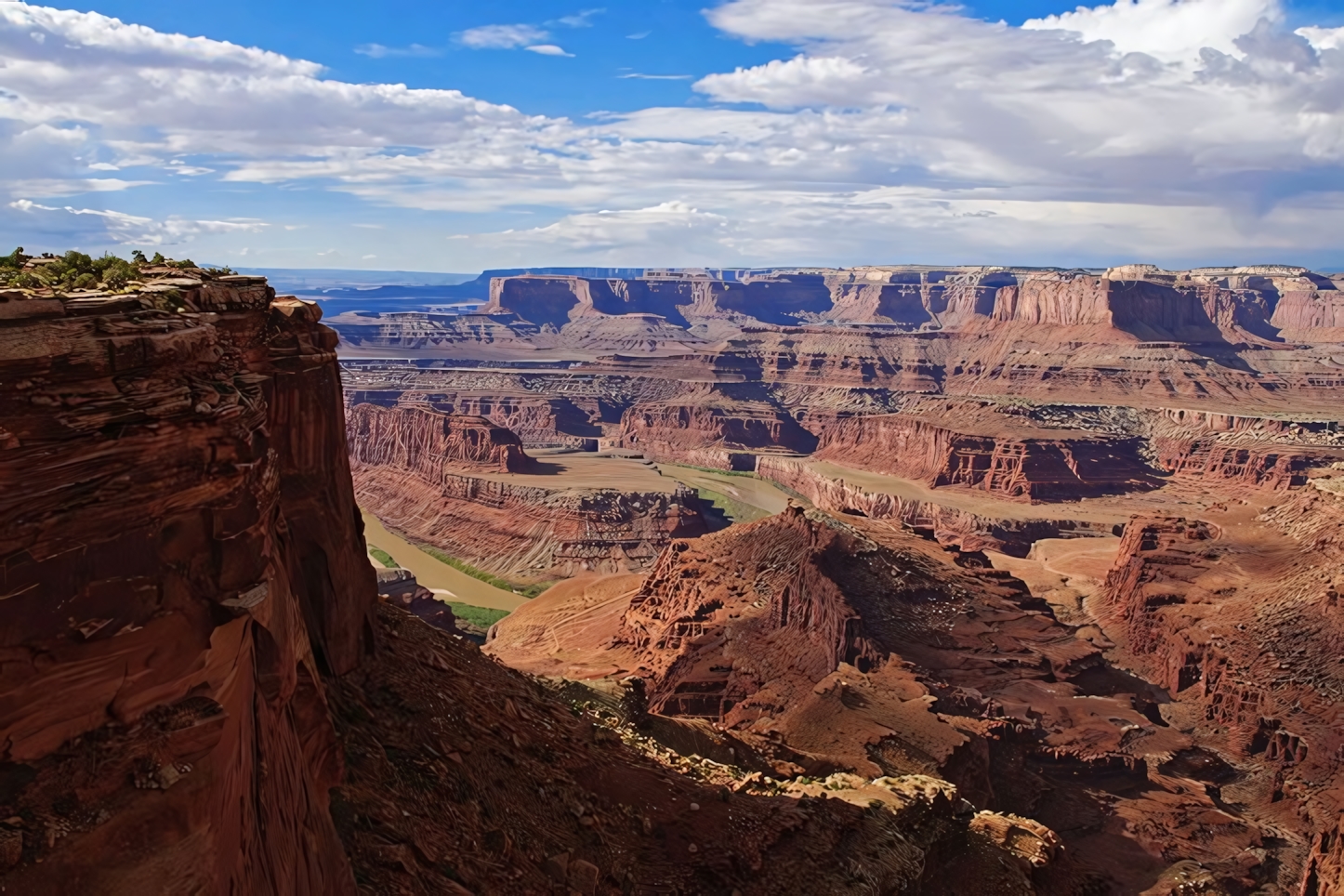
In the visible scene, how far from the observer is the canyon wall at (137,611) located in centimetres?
1036

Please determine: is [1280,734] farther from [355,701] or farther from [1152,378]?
[1152,378]

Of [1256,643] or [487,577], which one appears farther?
[487,577]

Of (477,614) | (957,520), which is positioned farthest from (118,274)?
(957,520)

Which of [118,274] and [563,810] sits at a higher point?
[118,274]

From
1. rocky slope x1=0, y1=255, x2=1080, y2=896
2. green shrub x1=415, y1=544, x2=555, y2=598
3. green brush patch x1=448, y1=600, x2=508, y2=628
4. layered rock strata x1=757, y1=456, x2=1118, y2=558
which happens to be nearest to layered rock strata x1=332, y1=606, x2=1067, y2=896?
rocky slope x1=0, y1=255, x2=1080, y2=896

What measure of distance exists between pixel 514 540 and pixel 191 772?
356ft

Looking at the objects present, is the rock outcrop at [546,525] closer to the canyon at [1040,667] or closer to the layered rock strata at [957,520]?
the canyon at [1040,667]

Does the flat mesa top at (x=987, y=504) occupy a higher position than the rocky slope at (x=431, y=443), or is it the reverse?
the rocky slope at (x=431, y=443)

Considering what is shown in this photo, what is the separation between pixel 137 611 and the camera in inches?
436

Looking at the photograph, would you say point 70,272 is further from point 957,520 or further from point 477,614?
point 957,520

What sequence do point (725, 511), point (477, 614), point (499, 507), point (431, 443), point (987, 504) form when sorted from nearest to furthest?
point (477, 614)
point (499, 507)
point (987, 504)
point (725, 511)
point (431, 443)

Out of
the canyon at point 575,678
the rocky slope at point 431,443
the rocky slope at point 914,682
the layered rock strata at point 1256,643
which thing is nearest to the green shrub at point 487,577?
the canyon at point 575,678

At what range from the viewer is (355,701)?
64.5ft

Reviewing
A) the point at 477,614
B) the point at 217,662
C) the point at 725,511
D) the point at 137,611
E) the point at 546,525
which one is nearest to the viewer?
the point at 137,611
